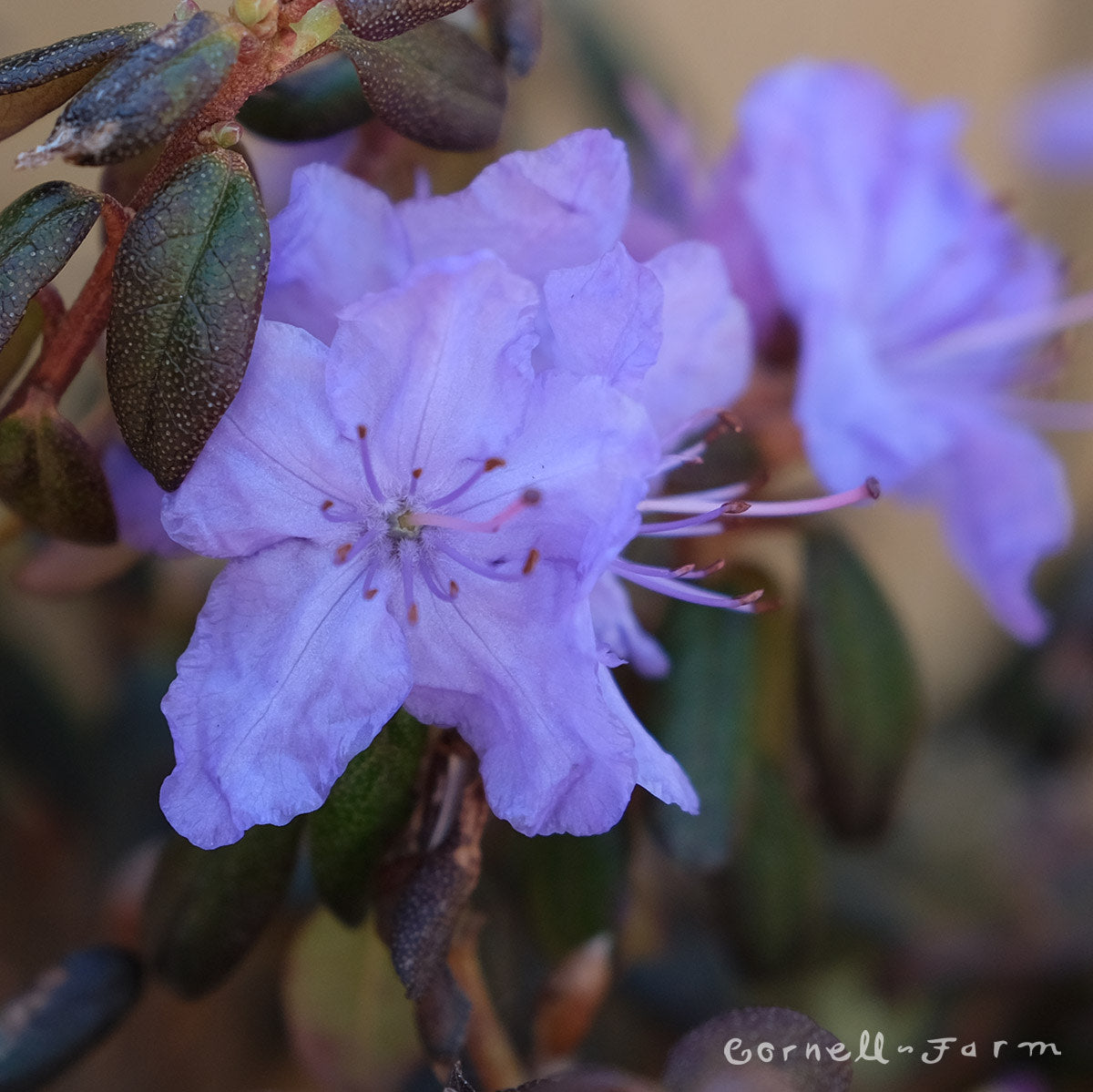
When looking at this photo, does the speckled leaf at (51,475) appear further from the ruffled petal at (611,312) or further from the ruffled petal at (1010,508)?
the ruffled petal at (1010,508)

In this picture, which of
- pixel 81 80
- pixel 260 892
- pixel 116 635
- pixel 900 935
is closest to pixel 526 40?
pixel 81 80

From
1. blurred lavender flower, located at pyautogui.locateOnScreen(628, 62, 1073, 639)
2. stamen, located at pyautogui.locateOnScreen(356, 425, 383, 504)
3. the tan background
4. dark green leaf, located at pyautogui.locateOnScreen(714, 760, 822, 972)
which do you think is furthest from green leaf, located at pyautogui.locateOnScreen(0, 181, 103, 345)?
the tan background

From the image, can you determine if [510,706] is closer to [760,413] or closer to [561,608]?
[561,608]

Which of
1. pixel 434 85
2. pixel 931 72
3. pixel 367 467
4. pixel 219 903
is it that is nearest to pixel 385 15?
pixel 434 85

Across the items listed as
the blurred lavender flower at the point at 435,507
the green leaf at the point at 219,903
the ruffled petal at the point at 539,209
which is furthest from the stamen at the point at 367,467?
the green leaf at the point at 219,903

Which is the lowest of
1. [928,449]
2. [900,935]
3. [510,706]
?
[900,935]

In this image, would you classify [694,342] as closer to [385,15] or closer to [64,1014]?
[385,15]

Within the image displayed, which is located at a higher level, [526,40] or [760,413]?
[526,40]
